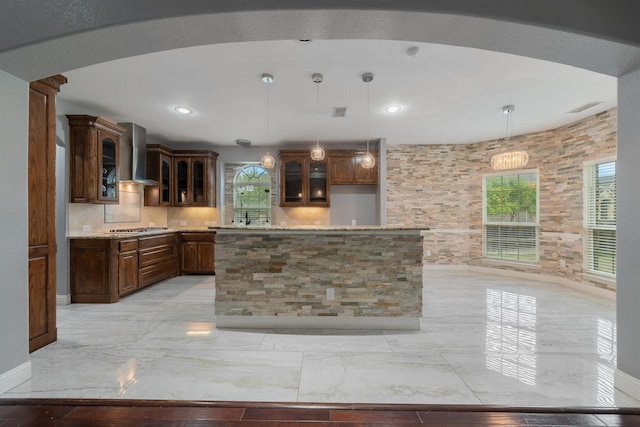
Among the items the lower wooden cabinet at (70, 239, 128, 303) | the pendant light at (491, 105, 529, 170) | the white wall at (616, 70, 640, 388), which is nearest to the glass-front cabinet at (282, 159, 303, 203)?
the lower wooden cabinet at (70, 239, 128, 303)

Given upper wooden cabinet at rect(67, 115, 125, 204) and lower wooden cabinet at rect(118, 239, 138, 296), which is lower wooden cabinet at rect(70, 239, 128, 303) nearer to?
lower wooden cabinet at rect(118, 239, 138, 296)

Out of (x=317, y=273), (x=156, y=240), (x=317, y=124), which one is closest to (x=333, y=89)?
(x=317, y=124)

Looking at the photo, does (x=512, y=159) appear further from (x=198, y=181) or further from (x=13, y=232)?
(x=198, y=181)

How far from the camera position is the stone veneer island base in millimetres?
3309

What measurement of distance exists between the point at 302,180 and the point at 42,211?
4.26 metres

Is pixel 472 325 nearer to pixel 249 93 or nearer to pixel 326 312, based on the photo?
pixel 326 312

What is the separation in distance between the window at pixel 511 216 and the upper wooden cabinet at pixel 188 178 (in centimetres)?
592

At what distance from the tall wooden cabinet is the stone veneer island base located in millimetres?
1499

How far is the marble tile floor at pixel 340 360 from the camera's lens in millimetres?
2109

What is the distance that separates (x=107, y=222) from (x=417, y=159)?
6.17 metres

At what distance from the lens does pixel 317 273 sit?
334cm

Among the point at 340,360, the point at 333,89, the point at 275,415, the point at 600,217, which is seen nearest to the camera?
the point at 275,415

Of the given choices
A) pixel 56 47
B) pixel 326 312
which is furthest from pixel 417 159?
pixel 56 47

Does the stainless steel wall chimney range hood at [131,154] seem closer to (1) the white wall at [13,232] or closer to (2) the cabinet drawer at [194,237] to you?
(2) the cabinet drawer at [194,237]
